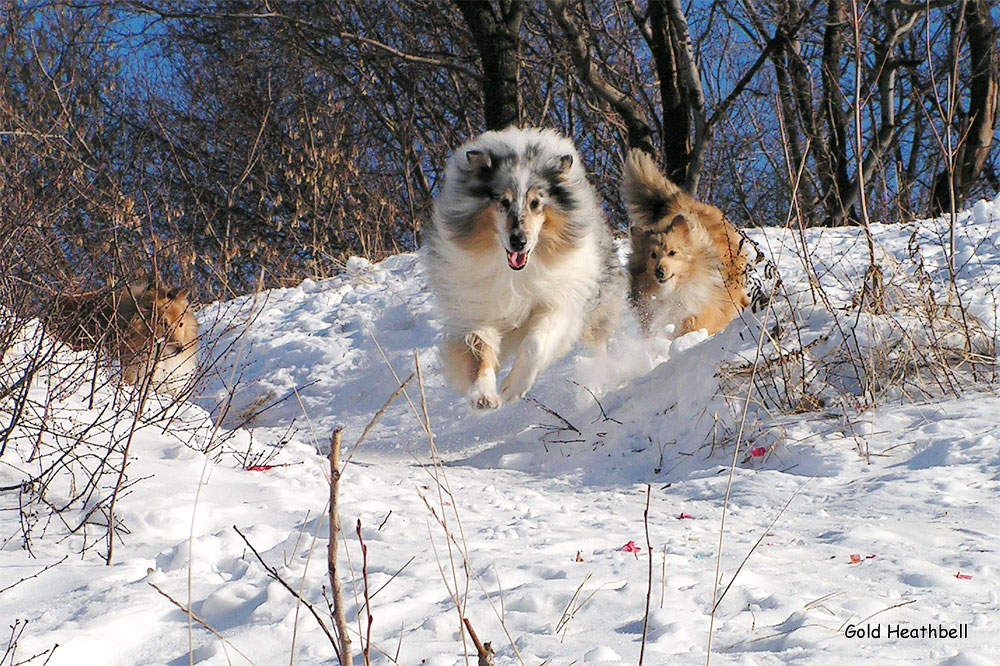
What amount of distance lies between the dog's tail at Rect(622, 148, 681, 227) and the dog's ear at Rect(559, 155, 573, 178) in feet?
5.75

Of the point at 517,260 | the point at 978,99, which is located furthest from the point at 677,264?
the point at 978,99

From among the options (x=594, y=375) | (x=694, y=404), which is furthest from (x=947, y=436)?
(x=594, y=375)

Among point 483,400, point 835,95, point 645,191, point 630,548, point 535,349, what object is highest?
point 835,95

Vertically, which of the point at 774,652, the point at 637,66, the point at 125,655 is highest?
the point at 637,66

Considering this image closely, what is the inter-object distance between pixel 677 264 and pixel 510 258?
80.6 inches

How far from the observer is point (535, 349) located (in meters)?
5.31

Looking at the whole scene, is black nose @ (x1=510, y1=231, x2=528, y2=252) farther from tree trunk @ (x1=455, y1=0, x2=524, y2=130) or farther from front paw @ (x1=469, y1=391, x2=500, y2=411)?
tree trunk @ (x1=455, y1=0, x2=524, y2=130)

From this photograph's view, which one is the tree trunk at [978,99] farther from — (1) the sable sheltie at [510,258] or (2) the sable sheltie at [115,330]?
(2) the sable sheltie at [115,330]

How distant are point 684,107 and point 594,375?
5004 mm

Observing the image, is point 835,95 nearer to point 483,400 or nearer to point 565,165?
point 565,165

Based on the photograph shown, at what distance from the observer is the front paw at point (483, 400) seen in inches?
196

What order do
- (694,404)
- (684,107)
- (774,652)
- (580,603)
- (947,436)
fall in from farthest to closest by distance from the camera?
(684,107)
(694,404)
(947,436)
(580,603)
(774,652)

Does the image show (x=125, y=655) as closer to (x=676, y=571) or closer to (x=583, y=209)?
(x=676, y=571)

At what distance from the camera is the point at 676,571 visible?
255 centimetres
